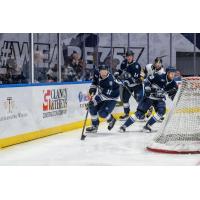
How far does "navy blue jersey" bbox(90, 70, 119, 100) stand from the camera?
270 inches

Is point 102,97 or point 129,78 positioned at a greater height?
point 129,78

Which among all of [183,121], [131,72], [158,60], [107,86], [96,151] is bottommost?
[96,151]

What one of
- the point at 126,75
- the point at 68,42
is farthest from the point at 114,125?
the point at 68,42

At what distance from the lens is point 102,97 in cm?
712

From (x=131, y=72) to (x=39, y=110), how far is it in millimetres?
1183

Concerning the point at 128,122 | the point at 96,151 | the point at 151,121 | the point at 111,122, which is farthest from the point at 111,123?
the point at 96,151

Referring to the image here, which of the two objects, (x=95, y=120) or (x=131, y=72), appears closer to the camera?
(x=131, y=72)

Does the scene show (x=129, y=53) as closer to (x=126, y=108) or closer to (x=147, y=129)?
(x=126, y=108)

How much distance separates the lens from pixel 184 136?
627 cm

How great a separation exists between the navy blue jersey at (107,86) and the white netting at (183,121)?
841 mm

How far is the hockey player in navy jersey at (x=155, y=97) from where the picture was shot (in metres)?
6.69

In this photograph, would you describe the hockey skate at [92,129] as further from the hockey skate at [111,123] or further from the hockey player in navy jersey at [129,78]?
the hockey player in navy jersey at [129,78]

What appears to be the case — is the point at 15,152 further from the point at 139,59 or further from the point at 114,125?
the point at 139,59

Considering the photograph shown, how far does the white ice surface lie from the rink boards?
6.4 inches
